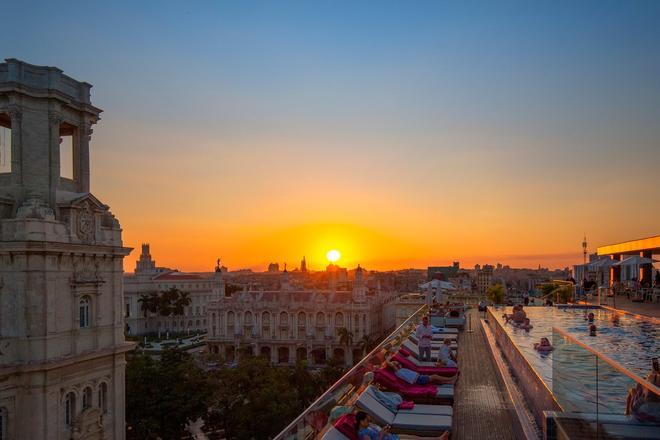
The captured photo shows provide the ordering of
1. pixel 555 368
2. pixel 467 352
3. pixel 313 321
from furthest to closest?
pixel 313 321 < pixel 467 352 < pixel 555 368

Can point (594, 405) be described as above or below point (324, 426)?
above

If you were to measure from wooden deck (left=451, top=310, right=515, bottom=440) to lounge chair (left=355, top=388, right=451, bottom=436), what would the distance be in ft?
0.98

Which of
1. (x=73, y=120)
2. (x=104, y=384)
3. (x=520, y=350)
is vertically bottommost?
(x=104, y=384)

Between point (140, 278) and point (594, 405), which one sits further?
point (140, 278)

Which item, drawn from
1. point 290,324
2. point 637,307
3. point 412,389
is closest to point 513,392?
point 412,389

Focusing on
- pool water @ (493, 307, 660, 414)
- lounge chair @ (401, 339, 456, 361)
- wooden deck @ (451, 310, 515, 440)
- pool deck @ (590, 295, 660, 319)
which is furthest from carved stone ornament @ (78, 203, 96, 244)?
pool deck @ (590, 295, 660, 319)

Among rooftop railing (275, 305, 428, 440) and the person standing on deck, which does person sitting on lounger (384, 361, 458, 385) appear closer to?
rooftop railing (275, 305, 428, 440)

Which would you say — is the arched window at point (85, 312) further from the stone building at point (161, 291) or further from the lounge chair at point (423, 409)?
the stone building at point (161, 291)

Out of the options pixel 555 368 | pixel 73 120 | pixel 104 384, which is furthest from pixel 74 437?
pixel 555 368

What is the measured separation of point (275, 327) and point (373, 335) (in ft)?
39.9

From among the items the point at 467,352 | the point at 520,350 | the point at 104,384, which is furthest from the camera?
Answer: the point at 104,384

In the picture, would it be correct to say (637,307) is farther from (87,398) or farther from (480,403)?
(87,398)

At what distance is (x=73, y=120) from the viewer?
64.7 ft

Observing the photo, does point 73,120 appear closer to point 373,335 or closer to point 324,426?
point 324,426
